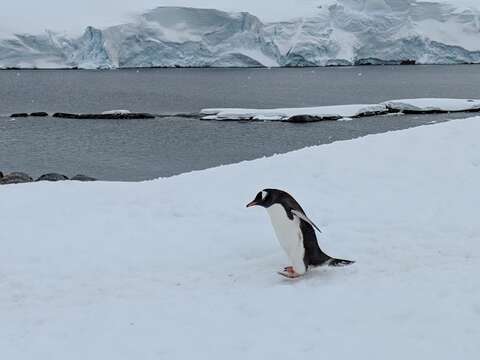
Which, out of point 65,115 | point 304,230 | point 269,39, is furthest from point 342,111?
point 269,39

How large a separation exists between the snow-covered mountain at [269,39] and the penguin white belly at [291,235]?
87.8 m

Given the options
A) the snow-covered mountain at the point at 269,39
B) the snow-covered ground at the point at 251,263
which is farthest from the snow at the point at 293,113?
the snow-covered mountain at the point at 269,39

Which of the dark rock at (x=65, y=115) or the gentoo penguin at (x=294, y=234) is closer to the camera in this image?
the gentoo penguin at (x=294, y=234)

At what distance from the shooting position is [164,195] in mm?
9984

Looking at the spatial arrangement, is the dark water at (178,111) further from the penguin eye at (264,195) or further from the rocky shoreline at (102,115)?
the penguin eye at (264,195)

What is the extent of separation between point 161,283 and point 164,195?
3151 mm

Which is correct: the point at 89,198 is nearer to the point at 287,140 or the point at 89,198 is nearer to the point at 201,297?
the point at 201,297

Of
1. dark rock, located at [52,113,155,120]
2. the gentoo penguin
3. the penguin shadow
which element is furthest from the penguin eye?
dark rock, located at [52,113,155,120]

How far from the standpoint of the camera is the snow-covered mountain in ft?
312

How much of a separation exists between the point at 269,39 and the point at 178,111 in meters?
44.4

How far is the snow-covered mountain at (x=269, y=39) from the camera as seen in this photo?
312ft

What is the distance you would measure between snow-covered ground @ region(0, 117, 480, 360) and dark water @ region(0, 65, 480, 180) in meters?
19.0

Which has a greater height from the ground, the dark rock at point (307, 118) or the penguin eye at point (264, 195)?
the penguin eye at point (264, 195)

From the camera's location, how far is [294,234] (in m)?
6.84
